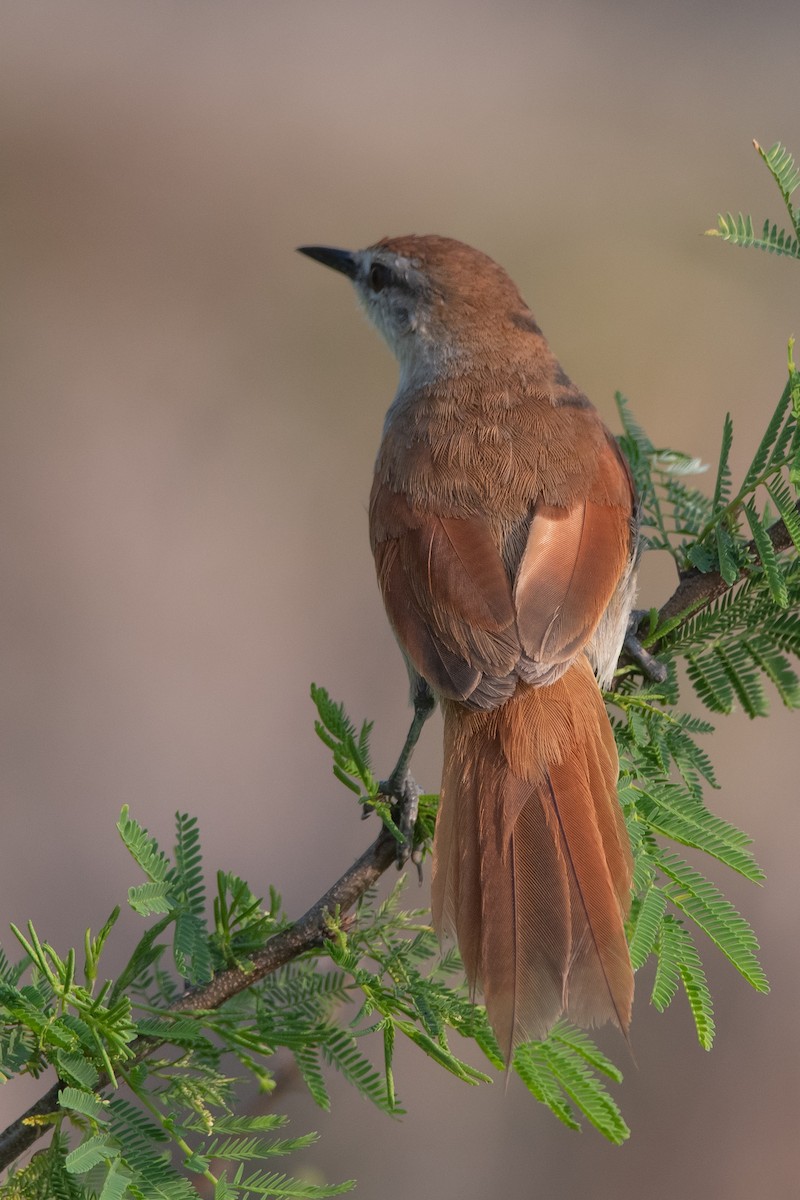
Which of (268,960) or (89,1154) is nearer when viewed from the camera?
(89,1154)

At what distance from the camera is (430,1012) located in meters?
1.78

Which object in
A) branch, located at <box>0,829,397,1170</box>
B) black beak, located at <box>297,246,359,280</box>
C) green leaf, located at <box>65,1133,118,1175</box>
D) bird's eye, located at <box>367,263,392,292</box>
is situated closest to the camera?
green leaf, located at <box>65,1133,118,1175</box>

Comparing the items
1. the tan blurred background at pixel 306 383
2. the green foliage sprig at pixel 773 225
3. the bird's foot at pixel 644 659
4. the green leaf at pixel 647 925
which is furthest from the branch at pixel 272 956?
the tan blurred background at pixel 306 383

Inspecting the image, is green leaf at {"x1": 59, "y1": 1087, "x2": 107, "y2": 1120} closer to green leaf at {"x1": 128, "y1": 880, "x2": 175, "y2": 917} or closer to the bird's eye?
green leaf at {"x1": 128, "y1": 880, "x2": 175, "y2": 917}

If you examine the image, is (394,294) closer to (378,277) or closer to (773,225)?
(378,277)

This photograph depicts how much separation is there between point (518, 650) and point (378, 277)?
2.12m

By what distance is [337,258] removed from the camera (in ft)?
14.6

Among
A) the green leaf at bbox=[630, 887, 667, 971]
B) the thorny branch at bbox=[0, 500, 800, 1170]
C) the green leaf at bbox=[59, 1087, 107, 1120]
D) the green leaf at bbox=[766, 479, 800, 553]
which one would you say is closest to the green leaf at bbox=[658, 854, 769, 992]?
the green leaf at bbox=[630, 887, 667, 971]

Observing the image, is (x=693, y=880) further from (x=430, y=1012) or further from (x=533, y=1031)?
(x=430, y=1012)

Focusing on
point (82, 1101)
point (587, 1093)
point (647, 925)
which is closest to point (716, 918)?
point (647, 925)

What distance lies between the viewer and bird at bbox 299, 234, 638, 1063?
2.04 m

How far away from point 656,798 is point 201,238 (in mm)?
5894

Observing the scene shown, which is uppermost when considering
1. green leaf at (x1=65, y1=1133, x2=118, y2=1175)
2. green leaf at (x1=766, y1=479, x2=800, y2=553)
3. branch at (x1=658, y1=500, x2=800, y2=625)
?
green leaf at (x1=766, y1=479, x2=800, y2=553)

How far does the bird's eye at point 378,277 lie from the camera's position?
4.14 meters
